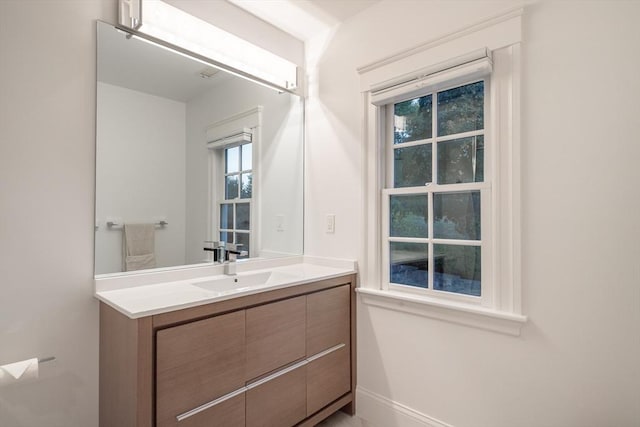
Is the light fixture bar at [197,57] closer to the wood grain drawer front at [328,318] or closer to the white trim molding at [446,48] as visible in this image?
the white trim molding at [446,48]

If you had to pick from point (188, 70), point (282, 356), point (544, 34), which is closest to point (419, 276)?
point (282, 356)

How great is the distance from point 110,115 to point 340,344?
1762 mm

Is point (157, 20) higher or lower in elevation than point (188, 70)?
higher

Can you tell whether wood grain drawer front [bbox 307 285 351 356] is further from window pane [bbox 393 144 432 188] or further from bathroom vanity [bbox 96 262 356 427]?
window pane [bbox 393 144 432 188]

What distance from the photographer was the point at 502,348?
5.07ft

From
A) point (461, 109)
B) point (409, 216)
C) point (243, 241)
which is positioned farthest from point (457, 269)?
point (243, 241)

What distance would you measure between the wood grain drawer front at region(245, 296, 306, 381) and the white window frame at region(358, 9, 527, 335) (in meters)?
0.56

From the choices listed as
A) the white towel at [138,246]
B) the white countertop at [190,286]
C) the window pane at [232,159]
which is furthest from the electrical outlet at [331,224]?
the white towel at [138,246]

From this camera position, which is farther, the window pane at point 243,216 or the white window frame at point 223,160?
the window pane at point 243,216

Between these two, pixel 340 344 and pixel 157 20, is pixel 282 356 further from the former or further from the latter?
pixel 157 20

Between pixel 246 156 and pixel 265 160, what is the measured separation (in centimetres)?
15

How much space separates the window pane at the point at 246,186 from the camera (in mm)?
2191

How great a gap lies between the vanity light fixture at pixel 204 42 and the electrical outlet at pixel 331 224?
0.96 metres

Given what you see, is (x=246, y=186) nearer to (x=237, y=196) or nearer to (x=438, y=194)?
(x=237, y=196)
